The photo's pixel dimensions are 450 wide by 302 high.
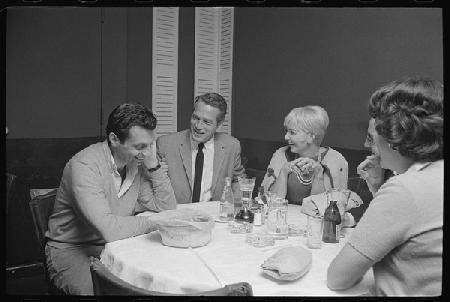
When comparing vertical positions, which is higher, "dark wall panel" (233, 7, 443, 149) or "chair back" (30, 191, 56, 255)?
"dark wall panel" (233, 7, 443, 149)

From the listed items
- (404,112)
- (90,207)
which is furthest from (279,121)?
(404,112)

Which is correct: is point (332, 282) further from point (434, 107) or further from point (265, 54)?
point (265, 54)

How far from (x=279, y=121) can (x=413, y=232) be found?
3.02 meters

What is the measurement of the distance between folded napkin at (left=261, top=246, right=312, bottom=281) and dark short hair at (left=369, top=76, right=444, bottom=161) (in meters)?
0.45

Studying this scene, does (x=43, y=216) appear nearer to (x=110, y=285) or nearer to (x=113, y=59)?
(x=110, y=285)

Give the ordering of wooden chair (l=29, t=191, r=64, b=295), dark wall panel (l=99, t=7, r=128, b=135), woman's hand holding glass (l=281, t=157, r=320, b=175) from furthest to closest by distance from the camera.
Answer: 1. dark wall panel (l=99, t=7, r=128, b=135)
2. woman's hand holding glass (l=281, t=157, r=320, b=175)
3. wooden chair (l=29, t=191, r=64, b=295)

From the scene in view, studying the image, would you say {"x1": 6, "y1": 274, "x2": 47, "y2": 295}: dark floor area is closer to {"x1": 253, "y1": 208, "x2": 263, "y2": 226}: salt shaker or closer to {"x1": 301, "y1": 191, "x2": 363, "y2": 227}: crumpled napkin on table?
{"x1": 253, "y1": 208, "x2": 263, "y2": 226}: salt shaker

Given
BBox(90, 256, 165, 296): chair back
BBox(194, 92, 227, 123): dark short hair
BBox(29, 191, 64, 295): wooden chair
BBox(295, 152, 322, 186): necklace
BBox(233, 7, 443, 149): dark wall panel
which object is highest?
BBox(233, 7, 443, 149): dark wall panel

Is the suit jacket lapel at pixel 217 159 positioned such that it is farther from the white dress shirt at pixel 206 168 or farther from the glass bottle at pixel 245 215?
the glass bottle at pixel 245 215

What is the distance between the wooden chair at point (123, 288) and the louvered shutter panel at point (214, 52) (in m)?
3.66

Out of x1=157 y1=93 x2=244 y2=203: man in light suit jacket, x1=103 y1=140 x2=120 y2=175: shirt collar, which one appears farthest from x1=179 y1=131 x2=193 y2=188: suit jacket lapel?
x1=103 y1=140 x2=120 y2=175: shirt collar

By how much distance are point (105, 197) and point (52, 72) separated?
2.72 m

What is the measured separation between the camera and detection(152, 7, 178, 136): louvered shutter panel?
14.4 feet

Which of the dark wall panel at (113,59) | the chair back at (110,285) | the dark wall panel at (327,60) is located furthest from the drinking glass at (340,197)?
the dark wall panel at (113,59)
